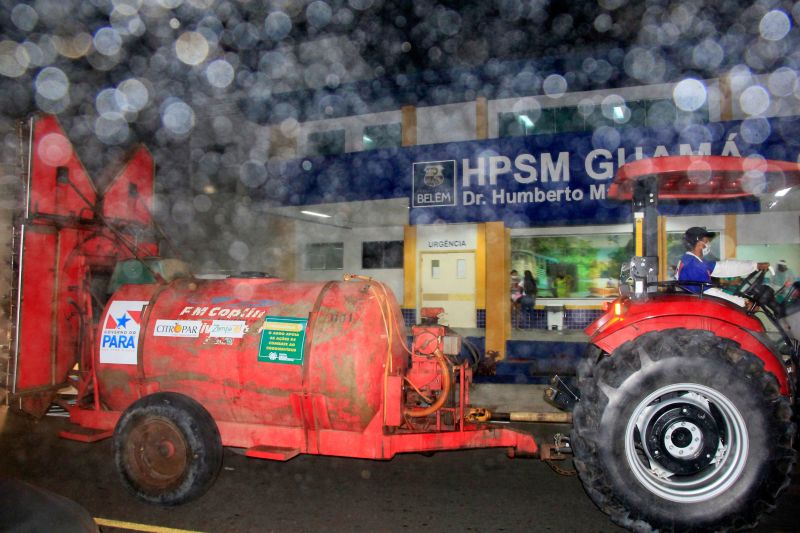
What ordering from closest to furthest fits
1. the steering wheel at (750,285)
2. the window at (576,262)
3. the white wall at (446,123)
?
the steering wheel at (750,285)
the window at (576,262)
the white wall at (446,123)

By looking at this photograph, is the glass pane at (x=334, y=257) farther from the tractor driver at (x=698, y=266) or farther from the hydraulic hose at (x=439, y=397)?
the tractor driver at (x=698, y=266)

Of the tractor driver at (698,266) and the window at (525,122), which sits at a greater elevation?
the window at (525,122)

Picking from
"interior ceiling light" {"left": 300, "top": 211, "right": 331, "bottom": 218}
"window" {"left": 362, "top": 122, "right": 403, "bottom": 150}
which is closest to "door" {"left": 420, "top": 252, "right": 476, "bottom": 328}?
"interior ceiling light" {"left": 300, "top": 211, "right": 331, "bottom": 218}

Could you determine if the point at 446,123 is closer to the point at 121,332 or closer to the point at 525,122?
the point at 525,122

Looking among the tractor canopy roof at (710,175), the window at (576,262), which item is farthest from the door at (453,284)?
the tractor canopy roof at (710,175)

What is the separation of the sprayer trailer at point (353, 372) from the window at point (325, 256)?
13.0 metres

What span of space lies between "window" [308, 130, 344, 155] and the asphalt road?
44.3ft

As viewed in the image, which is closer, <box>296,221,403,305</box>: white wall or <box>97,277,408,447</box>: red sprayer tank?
<box>97,277,408,447</box>: red sprayer tank

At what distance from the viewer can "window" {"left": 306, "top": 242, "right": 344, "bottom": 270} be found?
19.3 m

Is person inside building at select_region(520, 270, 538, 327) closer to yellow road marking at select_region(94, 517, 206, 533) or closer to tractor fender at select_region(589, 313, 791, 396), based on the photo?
tractor fender at select_region(589, 313, 791, 396)

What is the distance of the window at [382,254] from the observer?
18.3 metres

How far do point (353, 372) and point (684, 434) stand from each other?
252 cm

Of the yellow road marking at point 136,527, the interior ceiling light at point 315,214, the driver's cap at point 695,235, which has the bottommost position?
the yellow road marking at point 136,527

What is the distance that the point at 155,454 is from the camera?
189 inches
